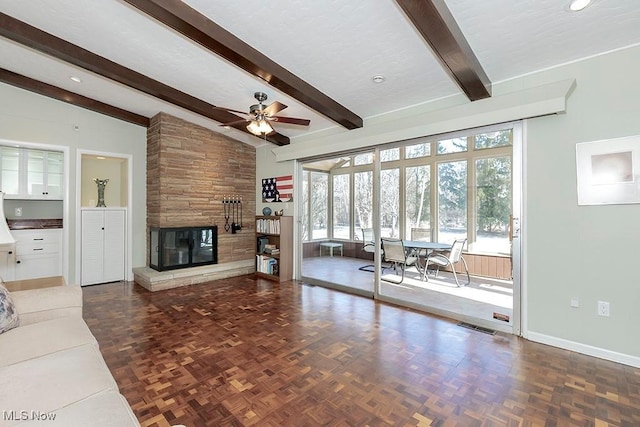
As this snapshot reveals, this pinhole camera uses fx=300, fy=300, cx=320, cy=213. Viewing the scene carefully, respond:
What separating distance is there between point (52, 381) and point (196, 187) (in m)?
4.59

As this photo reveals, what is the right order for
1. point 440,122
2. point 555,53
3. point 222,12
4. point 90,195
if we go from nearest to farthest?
point 222,12 → point 555,53 → point 440,122 → point 90,195

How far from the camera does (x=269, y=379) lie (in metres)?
2.34

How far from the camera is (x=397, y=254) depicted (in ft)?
15.5

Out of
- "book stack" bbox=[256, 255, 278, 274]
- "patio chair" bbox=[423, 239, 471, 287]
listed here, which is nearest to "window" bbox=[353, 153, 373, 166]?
"patio chair" bbox=[423, 239, 471, 287]

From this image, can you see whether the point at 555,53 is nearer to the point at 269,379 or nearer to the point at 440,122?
the point at 440,122

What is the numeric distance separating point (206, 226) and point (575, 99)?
18.6 ft

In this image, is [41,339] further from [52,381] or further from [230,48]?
[230,48]

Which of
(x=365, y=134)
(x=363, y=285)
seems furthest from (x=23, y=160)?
(x=363, y=285)

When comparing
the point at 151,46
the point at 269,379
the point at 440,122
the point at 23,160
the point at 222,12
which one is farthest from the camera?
the point at 23,160

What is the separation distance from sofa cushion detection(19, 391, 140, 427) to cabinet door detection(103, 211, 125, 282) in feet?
16.4

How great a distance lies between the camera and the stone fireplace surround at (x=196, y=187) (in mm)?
5277

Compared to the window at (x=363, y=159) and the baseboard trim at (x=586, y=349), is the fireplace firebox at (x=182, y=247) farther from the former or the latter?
the baseboard trim at (x=586, y=349)

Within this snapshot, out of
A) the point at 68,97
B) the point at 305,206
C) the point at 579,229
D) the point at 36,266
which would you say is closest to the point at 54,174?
the point at 68,97

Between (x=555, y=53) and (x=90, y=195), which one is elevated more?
(x=555, y=53)
